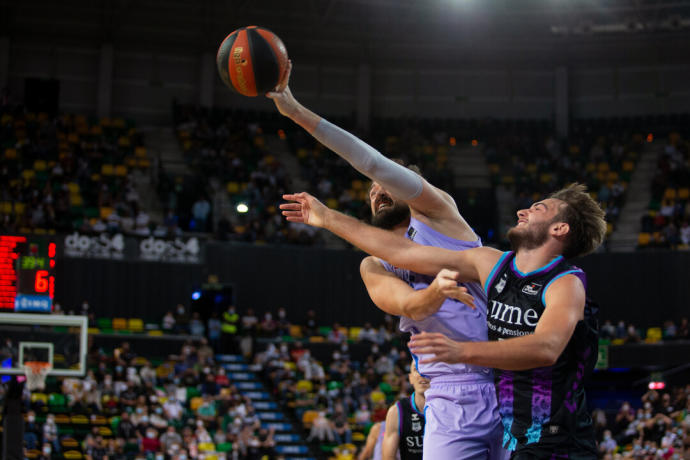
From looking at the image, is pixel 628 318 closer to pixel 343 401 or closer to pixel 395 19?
pixel 343 401

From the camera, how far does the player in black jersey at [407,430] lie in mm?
6410

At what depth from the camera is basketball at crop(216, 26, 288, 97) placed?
4.96 m

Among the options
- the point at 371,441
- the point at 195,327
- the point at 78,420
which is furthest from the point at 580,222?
the point at 195,327

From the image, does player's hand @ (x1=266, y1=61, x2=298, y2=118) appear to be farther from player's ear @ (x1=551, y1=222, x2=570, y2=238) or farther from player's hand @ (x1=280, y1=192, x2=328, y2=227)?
player's ear @ (x1=551, y1=222, x2=570, y2=238)

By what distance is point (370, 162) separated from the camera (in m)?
4.29

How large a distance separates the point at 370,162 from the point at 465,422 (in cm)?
148

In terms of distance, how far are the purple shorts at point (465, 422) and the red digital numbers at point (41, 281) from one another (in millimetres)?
10016

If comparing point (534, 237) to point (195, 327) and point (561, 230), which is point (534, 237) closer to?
point (561, 230)

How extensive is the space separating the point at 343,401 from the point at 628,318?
413 inches

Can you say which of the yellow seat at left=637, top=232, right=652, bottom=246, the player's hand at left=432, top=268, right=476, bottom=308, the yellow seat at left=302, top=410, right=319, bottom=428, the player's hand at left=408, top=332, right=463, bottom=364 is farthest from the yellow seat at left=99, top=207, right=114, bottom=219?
the player's hand at left=408, top=332, right=463, bottom=364

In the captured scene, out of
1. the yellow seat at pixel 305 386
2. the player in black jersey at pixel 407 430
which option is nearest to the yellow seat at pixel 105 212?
the yellow seat at pixel 305 386

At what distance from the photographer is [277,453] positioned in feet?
57.9

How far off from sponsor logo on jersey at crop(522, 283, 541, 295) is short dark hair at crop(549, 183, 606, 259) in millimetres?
308

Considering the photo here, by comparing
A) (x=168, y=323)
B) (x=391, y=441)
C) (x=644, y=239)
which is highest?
(x=644, y=239)
